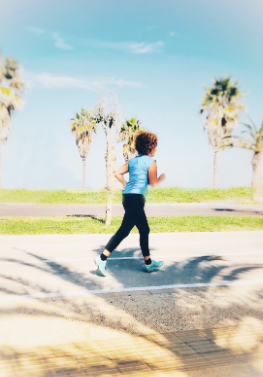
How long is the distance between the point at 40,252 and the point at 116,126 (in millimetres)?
5400

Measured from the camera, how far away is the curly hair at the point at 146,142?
17.0 feet

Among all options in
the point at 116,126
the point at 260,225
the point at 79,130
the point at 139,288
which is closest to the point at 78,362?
the point at 139,288

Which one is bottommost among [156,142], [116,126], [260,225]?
[260,225]

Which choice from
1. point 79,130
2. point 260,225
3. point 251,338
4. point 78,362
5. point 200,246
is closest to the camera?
point 78,362

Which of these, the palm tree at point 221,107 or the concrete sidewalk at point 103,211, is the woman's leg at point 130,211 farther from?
the palm tree at point 221,107

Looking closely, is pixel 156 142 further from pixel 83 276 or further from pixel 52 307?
pixel 52 307

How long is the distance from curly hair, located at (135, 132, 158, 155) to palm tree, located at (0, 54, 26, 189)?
29487mm

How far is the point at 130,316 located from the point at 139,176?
6.39ft

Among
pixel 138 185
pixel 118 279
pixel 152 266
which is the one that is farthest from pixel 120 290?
pixel 138 185

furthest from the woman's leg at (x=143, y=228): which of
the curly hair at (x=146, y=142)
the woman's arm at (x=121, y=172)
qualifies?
the curly hair at (x=146, y=142)

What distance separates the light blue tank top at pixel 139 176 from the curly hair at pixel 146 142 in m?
0.13

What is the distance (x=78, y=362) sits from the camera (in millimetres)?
2791

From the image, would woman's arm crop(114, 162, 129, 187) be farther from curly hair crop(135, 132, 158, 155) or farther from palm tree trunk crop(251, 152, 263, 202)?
palm tree trunk crop(251, 152, 263, 202)

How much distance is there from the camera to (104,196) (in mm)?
27781
